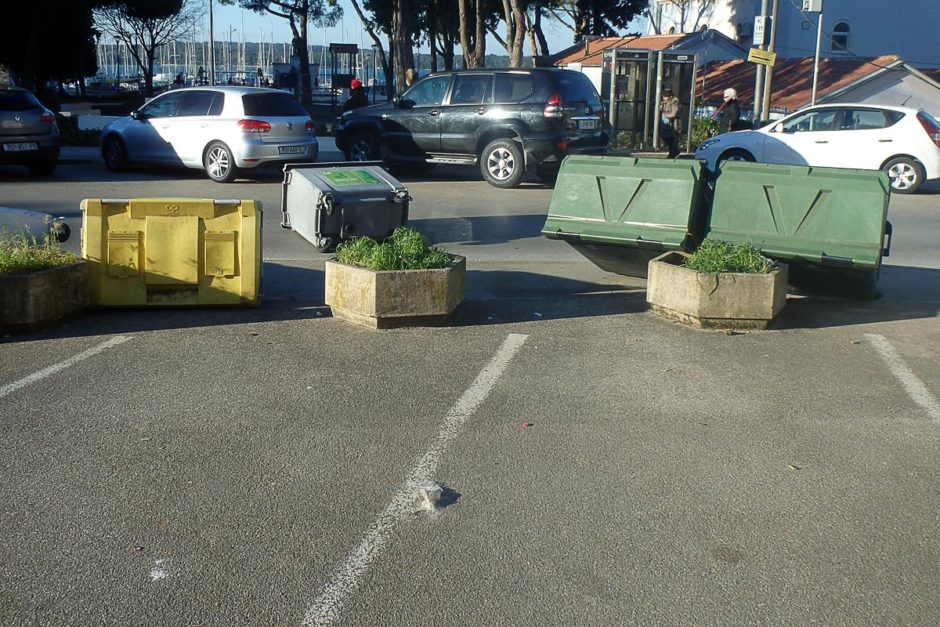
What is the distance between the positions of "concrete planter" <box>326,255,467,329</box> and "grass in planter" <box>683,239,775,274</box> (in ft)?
6.26

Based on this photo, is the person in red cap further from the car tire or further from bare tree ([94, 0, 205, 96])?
bare tree ([94, 0, 205, 96])

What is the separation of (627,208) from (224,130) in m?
10.3

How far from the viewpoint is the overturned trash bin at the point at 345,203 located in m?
10.6

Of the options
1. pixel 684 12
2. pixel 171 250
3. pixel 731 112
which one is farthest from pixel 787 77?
pixel 171 250

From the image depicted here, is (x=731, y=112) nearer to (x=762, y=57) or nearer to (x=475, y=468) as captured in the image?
(x=762, y=57)

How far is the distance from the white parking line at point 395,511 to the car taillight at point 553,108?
10373mm

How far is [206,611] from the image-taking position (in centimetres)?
376

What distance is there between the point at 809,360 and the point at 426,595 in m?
4.29

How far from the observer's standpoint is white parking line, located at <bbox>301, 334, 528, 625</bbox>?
151 inches

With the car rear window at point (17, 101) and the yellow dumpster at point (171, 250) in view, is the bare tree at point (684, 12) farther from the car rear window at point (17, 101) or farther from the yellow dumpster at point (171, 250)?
the yellow dumpster at point (171, 250)

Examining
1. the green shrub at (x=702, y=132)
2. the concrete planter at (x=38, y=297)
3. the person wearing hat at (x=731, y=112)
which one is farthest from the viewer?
the green shrub at (x=702, y=132)

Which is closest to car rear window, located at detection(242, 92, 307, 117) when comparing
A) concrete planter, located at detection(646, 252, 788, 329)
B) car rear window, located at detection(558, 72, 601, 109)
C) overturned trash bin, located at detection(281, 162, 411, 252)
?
car rear window, located at detection(558, 72, 601, 109)

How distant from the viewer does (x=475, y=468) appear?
518cm

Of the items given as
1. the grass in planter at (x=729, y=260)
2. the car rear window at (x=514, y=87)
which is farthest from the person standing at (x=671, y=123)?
the grass in planter at (x=729, y=260)
